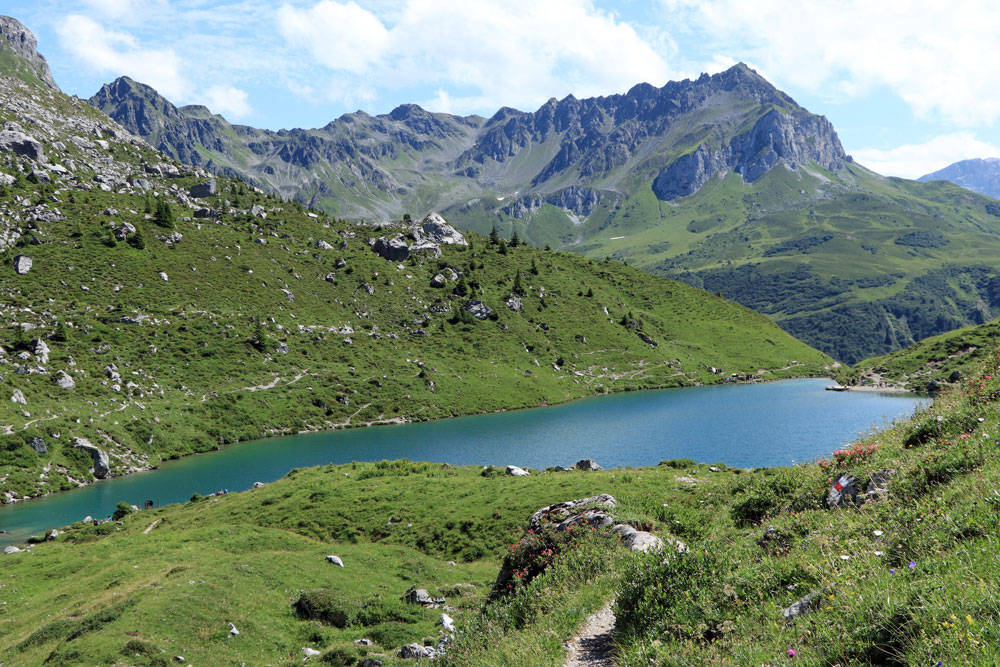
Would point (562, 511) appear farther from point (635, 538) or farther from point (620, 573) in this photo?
point (620, 573)

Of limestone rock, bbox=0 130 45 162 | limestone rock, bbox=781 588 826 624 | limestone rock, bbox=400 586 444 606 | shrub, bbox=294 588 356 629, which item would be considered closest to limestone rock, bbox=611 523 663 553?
limestone rock, bbox=781 588 826 624

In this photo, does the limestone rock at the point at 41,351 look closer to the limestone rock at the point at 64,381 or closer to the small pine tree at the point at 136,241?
the limestone rock at the point at 64,381

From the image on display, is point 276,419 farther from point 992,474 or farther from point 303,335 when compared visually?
point 992,474

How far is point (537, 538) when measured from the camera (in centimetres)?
1773

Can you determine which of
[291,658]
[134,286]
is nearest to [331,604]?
[291,658]

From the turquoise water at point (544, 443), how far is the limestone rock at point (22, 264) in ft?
230

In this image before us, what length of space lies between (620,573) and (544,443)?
264 ft

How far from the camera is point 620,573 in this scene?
40.2 ft

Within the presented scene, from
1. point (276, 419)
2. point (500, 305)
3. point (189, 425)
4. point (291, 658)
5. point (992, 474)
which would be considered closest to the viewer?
point (992, 474)

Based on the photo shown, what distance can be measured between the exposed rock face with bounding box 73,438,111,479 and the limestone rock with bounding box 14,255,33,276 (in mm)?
64814

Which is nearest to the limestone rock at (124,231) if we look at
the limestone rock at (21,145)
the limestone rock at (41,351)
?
the limestone rock at (41,351)

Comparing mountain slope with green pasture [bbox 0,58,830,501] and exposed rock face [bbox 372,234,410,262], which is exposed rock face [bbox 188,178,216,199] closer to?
mountain slope with green pasture [bbox 0,58,830,501]

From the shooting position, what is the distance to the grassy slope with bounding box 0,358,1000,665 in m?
6.86

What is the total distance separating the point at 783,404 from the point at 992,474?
134387 millimetres
